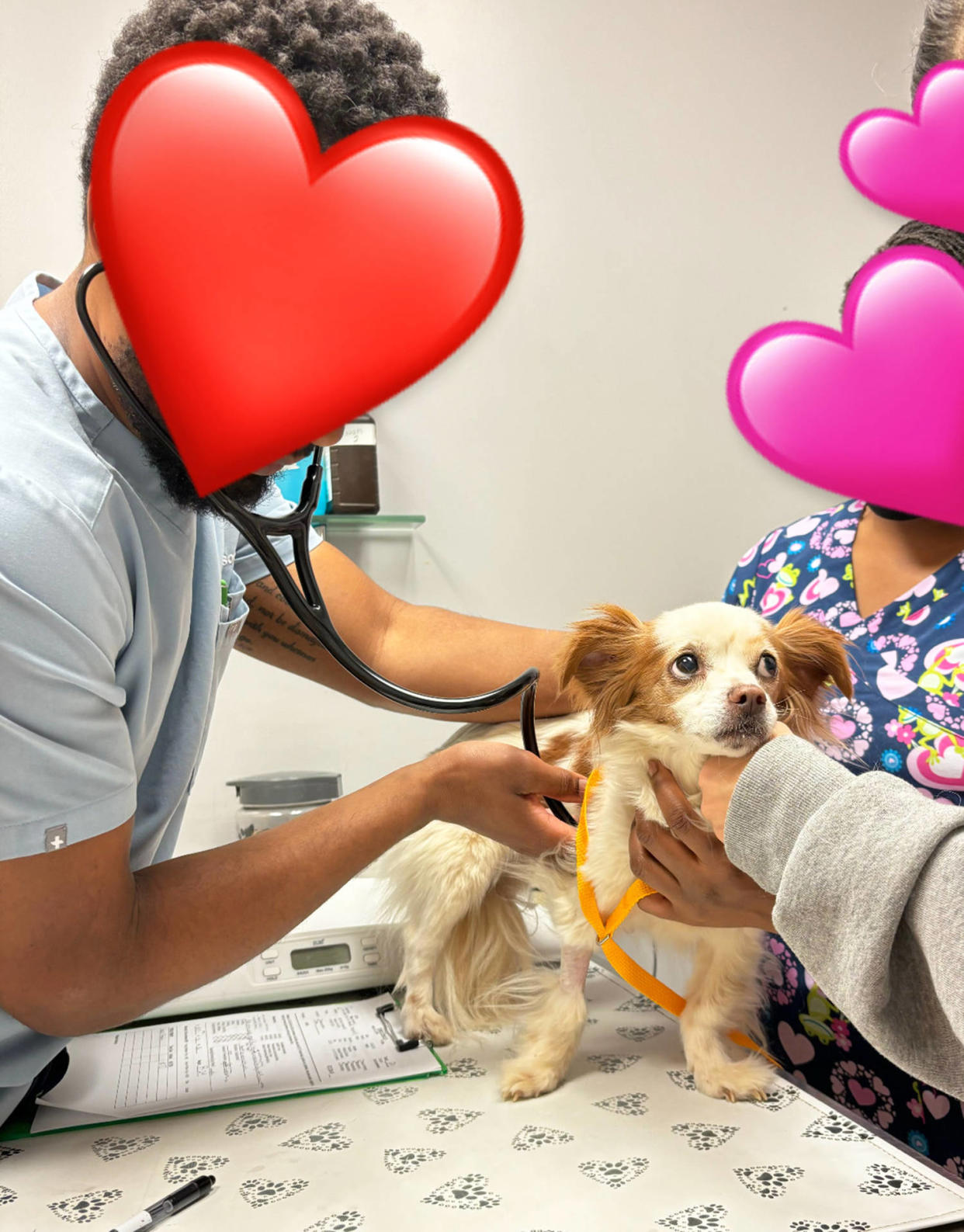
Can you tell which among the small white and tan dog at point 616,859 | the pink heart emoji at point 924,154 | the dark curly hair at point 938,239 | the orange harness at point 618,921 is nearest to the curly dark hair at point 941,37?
the dark curly hair at point 938,239

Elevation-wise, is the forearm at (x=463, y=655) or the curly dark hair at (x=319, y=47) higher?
the curly dark hair at (x=319, y=47)

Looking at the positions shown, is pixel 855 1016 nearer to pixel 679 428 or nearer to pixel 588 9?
pixel 679 428

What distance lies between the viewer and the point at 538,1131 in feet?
2.89

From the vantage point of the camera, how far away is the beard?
0.72 m

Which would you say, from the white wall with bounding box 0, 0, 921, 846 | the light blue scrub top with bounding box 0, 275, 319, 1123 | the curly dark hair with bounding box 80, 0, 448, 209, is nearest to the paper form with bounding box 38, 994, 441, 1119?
the light blue scrub top with bounding box 0, 275, 319, 1123

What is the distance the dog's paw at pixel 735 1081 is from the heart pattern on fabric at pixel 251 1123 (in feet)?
1.38

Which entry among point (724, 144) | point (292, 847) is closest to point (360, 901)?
point (292, 847)

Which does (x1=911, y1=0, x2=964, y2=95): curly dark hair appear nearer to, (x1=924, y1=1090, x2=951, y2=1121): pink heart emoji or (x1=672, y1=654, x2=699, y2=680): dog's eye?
(x1=672, y1=654, x2=699, y2=680): dog's eye

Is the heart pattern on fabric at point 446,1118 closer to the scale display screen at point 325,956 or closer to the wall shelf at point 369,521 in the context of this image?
the scale display screen at point 325,956

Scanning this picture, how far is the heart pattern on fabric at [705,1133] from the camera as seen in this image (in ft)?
2.79

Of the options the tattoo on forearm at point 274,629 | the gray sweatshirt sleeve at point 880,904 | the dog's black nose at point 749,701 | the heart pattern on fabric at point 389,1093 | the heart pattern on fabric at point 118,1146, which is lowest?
the heart pattern on fabric at point 389,1093

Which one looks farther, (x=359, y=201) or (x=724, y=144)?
(x=724, y=144)

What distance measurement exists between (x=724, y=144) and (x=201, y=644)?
1.64 meters

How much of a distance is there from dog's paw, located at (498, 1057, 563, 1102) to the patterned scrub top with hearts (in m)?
0.38
